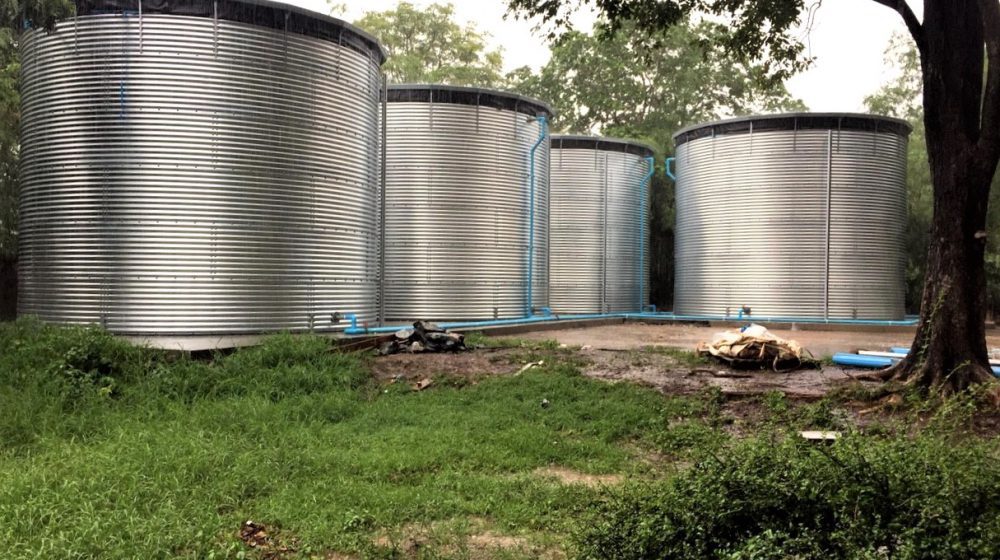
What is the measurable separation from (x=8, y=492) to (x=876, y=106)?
27.2 m

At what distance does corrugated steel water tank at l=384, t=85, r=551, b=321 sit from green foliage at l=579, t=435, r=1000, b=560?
10.7 meters

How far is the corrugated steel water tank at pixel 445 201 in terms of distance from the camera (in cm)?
1378

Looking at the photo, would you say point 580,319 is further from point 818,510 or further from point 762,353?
point 818,510

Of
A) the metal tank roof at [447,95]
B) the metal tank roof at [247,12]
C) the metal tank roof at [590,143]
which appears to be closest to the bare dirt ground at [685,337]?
the metal tank roof at [447,95]

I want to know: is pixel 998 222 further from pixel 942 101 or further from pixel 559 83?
pixel 559 83

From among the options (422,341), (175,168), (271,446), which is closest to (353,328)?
(422,341)

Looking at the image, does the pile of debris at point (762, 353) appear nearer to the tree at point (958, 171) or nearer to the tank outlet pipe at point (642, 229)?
the tree at point (958, 171)

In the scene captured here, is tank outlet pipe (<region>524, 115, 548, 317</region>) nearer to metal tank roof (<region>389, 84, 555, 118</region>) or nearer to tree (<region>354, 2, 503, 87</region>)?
metal tank roof (<region>389, 84, 555, 118</region>)

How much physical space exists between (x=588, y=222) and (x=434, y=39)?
1742 centimetres

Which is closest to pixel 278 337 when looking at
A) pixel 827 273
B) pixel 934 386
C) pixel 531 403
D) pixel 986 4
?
pixel 531 403

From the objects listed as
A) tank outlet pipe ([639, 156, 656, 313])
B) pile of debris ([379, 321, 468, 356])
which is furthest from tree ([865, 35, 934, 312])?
pile of debris ([379, 321, 468, 356])

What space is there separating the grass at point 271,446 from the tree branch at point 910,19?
14.2ft

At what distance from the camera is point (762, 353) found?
857cm

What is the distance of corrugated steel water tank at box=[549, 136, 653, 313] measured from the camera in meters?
19.2
